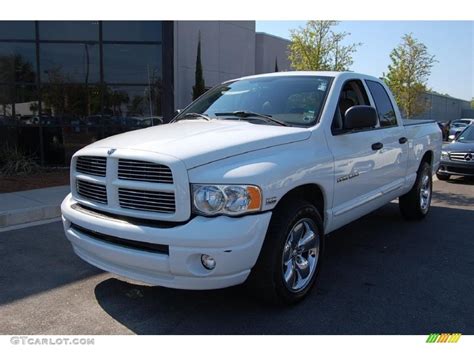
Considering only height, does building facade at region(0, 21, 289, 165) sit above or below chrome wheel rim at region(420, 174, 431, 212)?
above

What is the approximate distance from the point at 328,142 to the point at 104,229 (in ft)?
6.78

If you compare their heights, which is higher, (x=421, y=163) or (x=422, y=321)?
(x=421, y=163)

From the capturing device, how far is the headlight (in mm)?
3164

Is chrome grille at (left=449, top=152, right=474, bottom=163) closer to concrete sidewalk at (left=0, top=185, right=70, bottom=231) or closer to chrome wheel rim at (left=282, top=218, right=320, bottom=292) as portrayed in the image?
chrome wheel rim at (left=282, top=218, right=320, bottom=292)

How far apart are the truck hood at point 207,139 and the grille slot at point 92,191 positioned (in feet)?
1.08

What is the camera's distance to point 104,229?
345 centimetres

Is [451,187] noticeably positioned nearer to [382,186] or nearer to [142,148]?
[382,186]

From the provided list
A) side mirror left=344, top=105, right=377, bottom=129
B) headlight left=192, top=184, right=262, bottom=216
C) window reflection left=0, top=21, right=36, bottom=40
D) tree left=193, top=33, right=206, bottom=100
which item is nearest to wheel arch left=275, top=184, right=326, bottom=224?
headlight left=192, top=184, right=262, bottom=216

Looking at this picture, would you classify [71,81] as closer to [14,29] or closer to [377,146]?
[14,29]

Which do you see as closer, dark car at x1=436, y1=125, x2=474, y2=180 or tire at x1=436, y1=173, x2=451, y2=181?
dark car at x1=436, y1=125, x2=474, y2=180

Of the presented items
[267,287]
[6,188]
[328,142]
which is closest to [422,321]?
[267,287]

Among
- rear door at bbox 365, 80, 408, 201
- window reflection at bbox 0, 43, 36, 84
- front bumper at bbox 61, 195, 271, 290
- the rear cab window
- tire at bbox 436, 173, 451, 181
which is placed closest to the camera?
front bumper at bbox 61, 195, 271, 290

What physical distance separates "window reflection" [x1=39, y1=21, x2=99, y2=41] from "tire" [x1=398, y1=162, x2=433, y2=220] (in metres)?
9.60

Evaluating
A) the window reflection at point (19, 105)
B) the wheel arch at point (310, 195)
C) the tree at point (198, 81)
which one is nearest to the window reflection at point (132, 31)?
the window reflection at point (19, 105)
